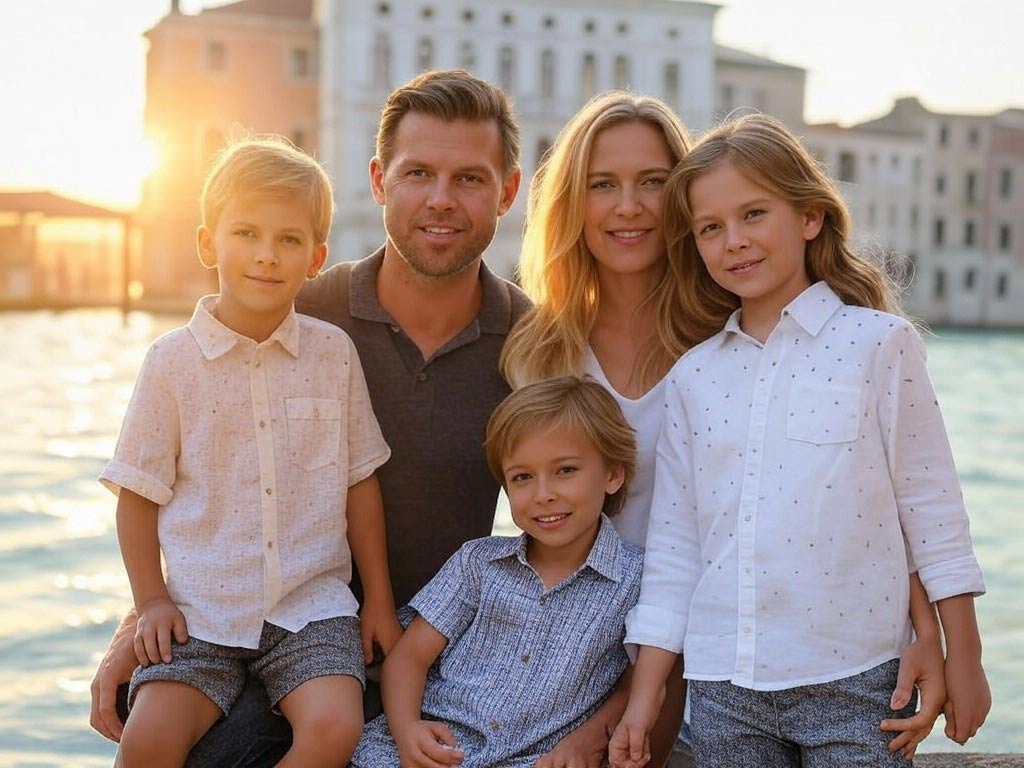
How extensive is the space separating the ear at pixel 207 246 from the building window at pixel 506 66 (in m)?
32.2

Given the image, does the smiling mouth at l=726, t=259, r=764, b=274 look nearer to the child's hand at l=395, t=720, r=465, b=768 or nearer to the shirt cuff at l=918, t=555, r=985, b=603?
the shirt cuff at l=918, t=555, r=985, b=603

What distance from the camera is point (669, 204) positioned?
99.3 inches

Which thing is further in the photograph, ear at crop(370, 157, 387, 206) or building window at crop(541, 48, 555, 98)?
building window at crop(541, 48, 555, 98)

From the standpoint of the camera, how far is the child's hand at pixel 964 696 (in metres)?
2.06

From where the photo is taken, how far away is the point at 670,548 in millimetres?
2312

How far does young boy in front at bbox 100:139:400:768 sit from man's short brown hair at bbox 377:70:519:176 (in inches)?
19.6

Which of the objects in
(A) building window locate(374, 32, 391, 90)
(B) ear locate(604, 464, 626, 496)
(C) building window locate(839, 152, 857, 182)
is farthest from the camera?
(C) building window locate(839, 152, 857, 182)

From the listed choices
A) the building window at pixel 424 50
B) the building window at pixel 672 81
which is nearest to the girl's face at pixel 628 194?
the building window at pixel 424 50

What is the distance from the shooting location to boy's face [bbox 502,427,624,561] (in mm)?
2375

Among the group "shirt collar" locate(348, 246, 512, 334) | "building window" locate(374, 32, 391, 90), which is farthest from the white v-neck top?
"building window" locate(374, 32, 391, 90)

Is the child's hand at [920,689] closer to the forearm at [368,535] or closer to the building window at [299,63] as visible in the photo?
the forearm at [368,535]

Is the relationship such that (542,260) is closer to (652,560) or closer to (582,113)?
(582,113)

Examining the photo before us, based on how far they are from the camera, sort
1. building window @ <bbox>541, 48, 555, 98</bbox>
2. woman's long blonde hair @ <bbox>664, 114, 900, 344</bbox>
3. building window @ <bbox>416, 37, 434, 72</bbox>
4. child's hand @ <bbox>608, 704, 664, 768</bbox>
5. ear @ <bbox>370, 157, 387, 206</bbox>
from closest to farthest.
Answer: child's hand @ <bbox>608, 704, 664, 768</bbox> → woman's long blonde hair @ <bbox>664, 114, 900, 344</bbox> → ear @ <bbox>370, 157, 387, 206</bbox> → building window @ <bbox>416, 37, 434, 72</bbox> → building window @ <bbox>541, 48, 555, 98</bbox>

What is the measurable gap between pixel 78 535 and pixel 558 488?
21.8 feet
